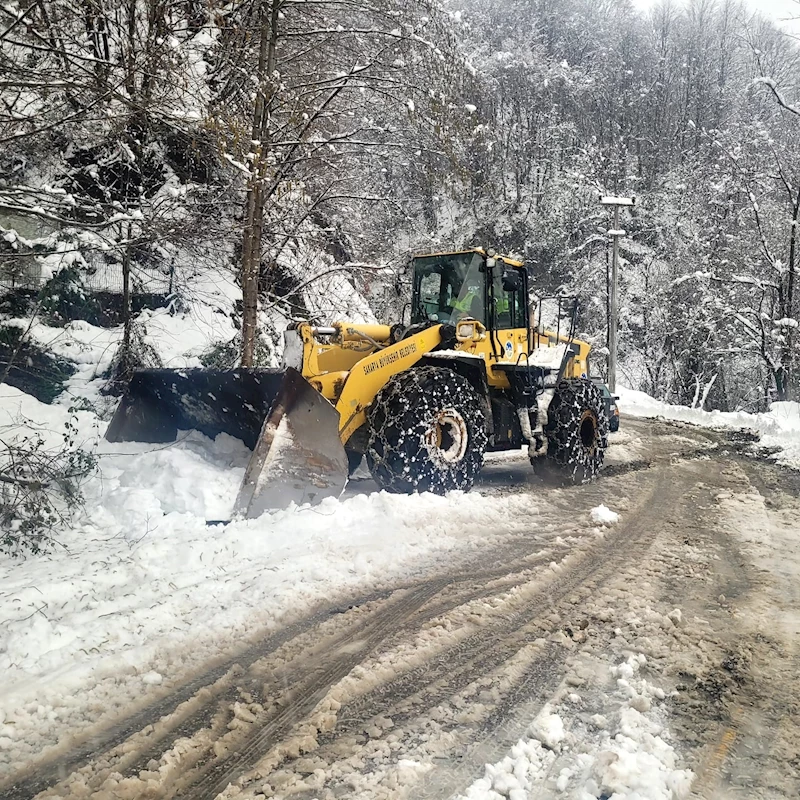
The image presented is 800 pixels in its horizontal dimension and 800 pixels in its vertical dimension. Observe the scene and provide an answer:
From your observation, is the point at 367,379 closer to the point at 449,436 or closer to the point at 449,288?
the point at 449,436

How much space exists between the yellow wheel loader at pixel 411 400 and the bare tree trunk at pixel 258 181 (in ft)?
6.70

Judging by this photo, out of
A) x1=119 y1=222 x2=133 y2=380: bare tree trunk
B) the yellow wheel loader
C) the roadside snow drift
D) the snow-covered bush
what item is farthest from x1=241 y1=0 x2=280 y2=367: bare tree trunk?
the snow-covered bush

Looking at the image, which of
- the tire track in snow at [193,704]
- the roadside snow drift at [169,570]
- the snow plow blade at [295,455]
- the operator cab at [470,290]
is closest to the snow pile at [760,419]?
the operator cab at [470,290]

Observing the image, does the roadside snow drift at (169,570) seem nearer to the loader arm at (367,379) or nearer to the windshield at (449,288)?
the loader arm at (367,379)

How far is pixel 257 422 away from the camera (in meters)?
5.78

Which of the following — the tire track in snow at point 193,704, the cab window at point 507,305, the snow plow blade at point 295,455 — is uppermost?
the cab window at point 507,305

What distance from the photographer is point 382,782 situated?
6.79ft

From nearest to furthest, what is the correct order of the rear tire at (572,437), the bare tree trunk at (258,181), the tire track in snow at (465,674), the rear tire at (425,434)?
1. the tire track in snow at (465,674)
2. the rear tire at (425,434)
3. the bare tree trunk at (258,181)
4. the rear tire at (572,437)

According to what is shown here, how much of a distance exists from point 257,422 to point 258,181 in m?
2.66

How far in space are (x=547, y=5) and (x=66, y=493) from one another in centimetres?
5148

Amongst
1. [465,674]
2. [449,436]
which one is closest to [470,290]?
[449,436]

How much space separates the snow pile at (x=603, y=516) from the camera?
214 inches

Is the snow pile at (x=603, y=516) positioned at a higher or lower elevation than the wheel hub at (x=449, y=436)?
lower

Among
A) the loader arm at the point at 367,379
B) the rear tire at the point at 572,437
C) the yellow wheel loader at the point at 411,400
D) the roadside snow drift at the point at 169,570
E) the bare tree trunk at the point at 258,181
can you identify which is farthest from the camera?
the rear tire at the point at 572,437
